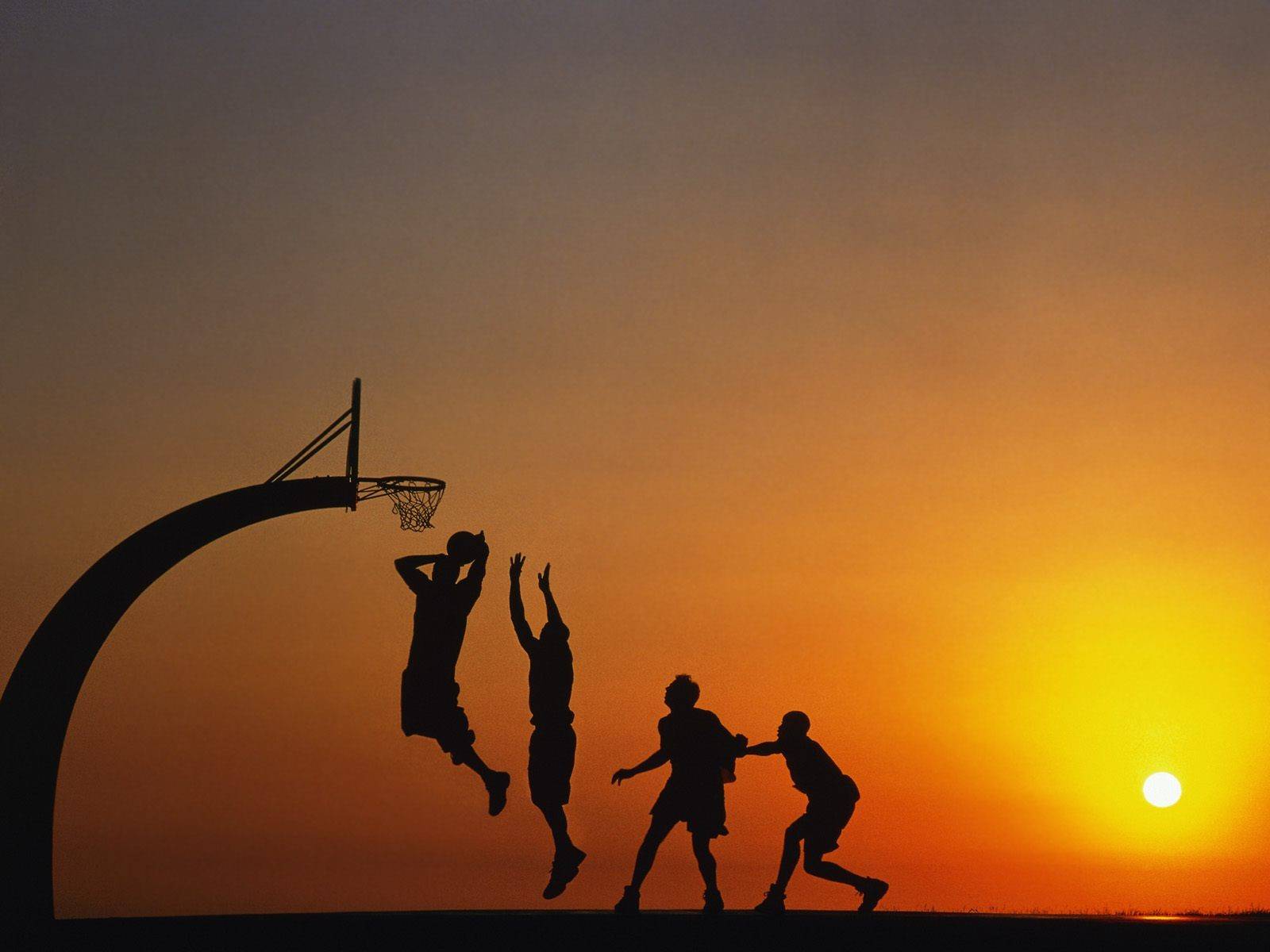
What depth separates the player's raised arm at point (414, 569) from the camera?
16391 millimetres

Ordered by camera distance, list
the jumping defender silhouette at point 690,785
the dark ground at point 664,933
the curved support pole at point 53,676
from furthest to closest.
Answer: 1. the curved support pole at point 53,676
2. the jumping defender silhouette at point 690,785
3. the dark ground at point 664,933

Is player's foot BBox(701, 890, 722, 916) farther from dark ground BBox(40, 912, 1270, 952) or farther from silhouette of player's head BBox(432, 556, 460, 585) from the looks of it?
silhouette of player's head BBox(432, 556, 460, 585)

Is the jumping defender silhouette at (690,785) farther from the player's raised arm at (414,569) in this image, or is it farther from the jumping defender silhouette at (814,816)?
the player's raised arm at (414,569)

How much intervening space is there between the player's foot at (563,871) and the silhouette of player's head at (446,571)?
9.92 feet

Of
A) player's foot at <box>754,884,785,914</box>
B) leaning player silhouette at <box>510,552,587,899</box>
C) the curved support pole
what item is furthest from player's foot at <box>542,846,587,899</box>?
the curved support pole

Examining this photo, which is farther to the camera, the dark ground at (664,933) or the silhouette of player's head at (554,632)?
the silhouette of player's head at (554,632)

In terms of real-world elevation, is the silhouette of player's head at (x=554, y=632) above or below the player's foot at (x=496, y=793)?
above

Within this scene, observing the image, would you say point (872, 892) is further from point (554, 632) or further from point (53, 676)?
point (53, 676)

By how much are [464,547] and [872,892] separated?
5.44 m

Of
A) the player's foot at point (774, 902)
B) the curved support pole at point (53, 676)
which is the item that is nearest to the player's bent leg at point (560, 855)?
the player's foot at point (774, 902)

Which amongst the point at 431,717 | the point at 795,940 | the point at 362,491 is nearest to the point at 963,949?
the point at 795,940

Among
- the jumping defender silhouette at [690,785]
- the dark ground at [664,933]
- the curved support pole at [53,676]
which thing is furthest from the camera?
the curved support pole at [53,676]

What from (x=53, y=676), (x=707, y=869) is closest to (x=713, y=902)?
(x=707, y=869)

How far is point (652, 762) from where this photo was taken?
1532 centimetres
